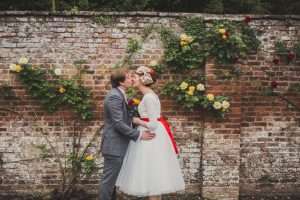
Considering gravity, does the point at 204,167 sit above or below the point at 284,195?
above

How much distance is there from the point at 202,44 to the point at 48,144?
2610mm

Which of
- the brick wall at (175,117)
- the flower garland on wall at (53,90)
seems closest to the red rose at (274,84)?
the brick wall at (175,117)

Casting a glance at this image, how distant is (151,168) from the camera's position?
4.75 metres

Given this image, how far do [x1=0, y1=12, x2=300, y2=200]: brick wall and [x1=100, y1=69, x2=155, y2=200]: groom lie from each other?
950 mm

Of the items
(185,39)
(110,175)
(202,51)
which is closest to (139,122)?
(110,175)

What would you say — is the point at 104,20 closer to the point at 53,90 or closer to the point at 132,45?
the point at 132,45

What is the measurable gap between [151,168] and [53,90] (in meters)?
1.85

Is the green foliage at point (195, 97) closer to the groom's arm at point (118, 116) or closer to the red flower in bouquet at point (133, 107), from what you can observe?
the red flower in bouquet at point (133, 107)

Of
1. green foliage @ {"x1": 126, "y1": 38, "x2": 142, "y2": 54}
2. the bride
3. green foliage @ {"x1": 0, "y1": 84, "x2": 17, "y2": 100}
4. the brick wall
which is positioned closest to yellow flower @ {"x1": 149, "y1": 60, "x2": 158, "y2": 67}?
the brick wall

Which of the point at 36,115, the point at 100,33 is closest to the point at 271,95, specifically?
the point at 100,33

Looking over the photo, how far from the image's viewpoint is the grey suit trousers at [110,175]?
4.66 metres

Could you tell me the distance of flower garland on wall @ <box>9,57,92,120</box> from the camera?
546 centimetres

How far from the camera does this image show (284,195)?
5.89m

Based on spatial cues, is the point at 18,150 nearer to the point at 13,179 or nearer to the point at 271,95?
the point at 13,179
